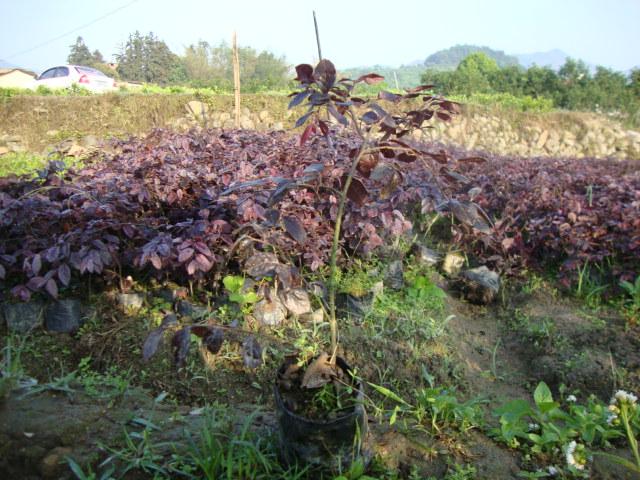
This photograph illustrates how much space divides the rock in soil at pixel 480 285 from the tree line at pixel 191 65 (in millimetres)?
12963

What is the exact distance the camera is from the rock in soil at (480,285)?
3.27 meters

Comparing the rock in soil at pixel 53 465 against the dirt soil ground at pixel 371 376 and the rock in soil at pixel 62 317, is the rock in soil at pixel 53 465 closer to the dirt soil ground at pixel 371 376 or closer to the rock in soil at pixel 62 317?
the dirt soil ground at pixel 371 376

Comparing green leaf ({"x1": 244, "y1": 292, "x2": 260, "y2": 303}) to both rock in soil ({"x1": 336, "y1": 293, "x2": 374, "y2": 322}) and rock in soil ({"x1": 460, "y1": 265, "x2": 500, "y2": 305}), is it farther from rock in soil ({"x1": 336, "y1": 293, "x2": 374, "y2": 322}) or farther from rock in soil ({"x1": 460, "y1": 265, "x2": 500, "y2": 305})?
rock in soil ({"x1": 460, "y1": 265, "x2": 500, "y2": 305})

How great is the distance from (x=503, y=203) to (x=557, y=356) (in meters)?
1.71

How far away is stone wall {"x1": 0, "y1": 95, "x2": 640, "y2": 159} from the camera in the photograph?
10.7 meters

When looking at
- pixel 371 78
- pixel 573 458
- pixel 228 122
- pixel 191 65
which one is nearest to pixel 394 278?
pixel 573 458

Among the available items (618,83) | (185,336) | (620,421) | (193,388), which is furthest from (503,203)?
(618,83)

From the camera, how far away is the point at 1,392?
1610mm

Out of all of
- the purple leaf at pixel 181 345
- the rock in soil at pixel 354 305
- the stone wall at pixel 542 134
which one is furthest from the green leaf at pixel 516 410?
the stone wall at pixel 542 134

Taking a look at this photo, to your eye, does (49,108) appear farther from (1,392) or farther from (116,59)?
(1,392)

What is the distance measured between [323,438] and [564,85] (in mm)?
19217

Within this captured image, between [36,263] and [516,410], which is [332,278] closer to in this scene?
[516,410]

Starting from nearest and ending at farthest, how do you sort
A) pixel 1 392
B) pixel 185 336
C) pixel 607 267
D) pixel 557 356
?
pixel 185 336
pixel 1 392
pixel 557 356
pixel 607 267

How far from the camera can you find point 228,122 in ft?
39.2
